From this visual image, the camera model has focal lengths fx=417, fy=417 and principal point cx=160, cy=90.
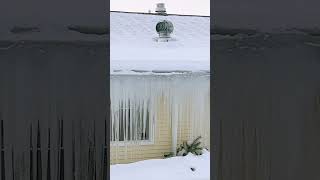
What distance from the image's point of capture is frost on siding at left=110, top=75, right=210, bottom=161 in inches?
146

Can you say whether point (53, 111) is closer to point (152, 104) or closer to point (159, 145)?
point (152, 104)

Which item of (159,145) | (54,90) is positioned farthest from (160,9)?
(54,90)

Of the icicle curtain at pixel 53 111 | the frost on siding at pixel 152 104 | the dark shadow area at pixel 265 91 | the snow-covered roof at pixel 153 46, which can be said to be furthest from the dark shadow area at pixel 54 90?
the frost on siding at pixel 152 104

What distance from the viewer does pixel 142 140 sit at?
4543mm

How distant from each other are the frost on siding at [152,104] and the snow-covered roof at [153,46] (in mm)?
152

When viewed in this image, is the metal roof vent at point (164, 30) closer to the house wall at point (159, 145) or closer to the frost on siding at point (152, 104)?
the frost on siding at point (152, 104)

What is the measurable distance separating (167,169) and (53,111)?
285 cm

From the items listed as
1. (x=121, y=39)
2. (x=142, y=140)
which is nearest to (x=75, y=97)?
(x=121, y=39)

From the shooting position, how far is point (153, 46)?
357cm

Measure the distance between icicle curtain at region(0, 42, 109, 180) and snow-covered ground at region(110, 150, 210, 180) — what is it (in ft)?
6.58

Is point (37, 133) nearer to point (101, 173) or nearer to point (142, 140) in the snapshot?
point (101, 173)

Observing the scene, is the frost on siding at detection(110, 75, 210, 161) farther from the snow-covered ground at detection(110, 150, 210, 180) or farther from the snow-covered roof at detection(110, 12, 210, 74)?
the snow-covered ground at detection(110, 150, 210, 180)

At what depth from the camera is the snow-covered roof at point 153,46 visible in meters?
3.38

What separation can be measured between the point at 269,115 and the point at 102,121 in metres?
0.67
